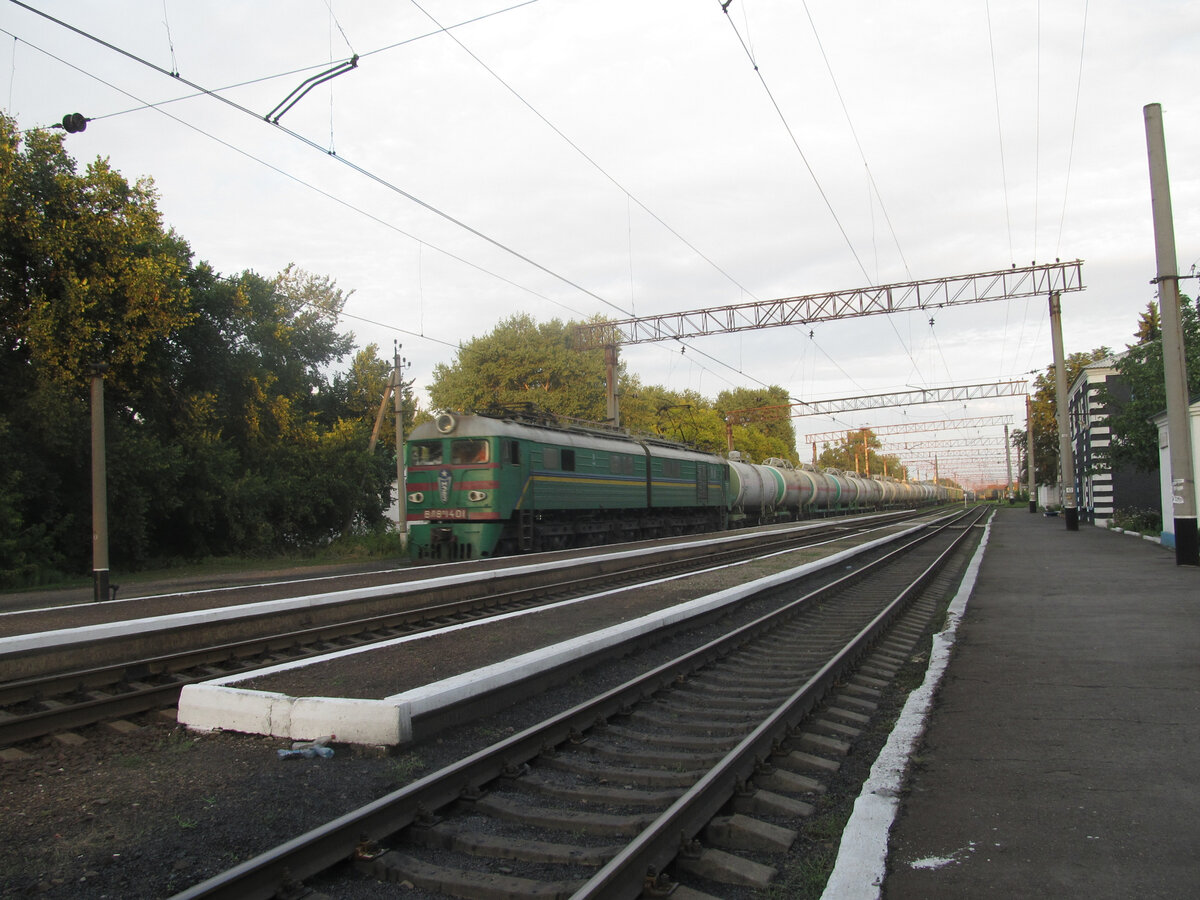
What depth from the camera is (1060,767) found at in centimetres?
501

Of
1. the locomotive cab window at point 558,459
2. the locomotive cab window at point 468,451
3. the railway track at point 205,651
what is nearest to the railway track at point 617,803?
the railway track at point 205,651

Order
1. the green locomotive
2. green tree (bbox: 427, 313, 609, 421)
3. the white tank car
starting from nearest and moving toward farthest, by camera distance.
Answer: the green locomotive < the white tank car < green tree (bbox: 427, 313, 609, 421)

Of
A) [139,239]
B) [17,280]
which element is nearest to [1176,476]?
[139,239]

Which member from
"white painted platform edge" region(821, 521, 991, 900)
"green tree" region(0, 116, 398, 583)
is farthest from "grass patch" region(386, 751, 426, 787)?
"green tree" region(0, 116, 398, 583)

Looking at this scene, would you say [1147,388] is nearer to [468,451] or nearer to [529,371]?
[468,451]

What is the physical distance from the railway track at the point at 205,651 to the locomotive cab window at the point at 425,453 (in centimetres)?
527

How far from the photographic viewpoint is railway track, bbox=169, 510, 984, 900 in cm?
356

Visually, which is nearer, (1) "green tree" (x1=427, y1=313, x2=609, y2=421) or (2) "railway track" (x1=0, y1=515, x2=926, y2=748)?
(2) "railway track" (x1=0, y1=515, x2=926, y2=748)

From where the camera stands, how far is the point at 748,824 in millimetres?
4121

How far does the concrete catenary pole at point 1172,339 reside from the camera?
49.2 feet

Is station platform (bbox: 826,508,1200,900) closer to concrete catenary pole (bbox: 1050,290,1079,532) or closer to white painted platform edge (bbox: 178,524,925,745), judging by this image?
white painted platform edge (bbox: 178,524,925,745)

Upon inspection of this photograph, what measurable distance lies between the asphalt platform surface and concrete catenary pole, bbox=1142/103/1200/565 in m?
5.62

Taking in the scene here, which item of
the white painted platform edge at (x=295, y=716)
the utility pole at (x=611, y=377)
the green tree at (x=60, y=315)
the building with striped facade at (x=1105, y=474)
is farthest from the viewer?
the building with striped facade at (x=1105, y=474)

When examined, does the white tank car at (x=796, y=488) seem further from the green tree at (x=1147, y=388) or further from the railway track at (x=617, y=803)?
the railway track at (x=617, y=803)
